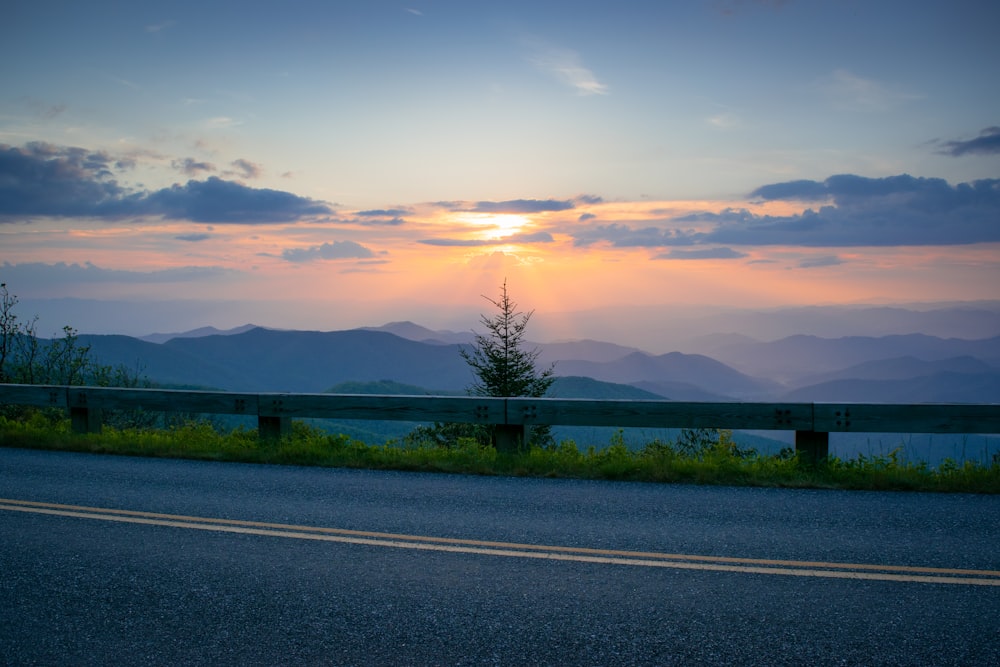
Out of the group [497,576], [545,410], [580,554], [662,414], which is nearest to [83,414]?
[545,410]

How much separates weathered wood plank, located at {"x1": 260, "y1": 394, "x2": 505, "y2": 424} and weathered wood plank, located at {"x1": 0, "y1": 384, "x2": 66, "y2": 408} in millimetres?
3870

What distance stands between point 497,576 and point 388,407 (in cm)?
596

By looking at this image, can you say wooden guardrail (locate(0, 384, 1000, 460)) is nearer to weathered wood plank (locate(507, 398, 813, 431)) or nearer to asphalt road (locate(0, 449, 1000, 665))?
weathered wood plank (locate(507, 398, 813, 431))

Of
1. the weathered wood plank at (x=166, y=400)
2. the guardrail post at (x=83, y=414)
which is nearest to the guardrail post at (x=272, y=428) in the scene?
the weathered wood plank at (x=166, y=400)

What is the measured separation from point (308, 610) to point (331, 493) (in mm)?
3486

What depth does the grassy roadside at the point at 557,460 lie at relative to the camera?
332 inches

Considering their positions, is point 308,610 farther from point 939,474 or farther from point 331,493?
point 939,474

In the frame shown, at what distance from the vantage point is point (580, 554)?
581 centimetres

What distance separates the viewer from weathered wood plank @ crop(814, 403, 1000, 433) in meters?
8.78

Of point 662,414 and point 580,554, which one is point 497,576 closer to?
point 580,554

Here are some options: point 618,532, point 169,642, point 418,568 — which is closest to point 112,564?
point 169,642

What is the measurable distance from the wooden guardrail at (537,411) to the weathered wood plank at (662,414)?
12 mm

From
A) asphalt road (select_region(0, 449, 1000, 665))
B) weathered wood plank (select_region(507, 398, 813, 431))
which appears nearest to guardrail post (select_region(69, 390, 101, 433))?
asphalt road (select_region(0, 449, 1000, 665))

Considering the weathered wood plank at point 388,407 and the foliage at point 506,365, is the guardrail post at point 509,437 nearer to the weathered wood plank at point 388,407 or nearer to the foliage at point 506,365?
the weathered wood plank at point 388,407
